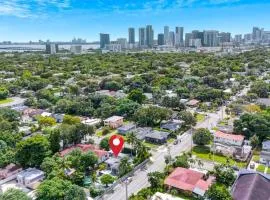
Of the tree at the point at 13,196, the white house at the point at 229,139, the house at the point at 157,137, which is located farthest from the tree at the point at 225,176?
the tree at the point at 13,196

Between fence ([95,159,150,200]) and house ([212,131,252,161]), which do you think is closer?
fence ([95,159,150,200])

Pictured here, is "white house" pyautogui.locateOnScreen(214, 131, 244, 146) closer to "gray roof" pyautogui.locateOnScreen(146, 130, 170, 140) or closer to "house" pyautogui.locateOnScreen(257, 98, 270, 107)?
"gray roof" pyautogui.locateOnScreen(146, 130, 170, 140)

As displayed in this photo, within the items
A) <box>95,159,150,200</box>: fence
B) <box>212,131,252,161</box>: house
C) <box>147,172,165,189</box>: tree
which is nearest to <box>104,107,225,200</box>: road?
<box>95,159,150,200</box>: fence

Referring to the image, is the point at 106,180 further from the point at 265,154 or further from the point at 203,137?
the point at 265,154

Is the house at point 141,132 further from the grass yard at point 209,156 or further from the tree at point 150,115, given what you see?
the grass yard at point 209,156

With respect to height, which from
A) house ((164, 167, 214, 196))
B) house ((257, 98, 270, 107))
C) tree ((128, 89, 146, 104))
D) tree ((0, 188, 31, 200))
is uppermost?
tree ((128, 89, 146, 104))

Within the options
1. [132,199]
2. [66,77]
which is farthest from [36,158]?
[66,77]
